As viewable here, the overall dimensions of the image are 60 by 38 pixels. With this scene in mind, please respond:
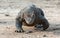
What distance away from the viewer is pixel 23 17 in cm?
816

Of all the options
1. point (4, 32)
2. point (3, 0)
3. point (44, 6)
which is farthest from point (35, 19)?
point (3, 0)

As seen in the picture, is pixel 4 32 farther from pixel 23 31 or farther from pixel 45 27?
pixel 45 27

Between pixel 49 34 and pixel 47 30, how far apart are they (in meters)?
0.59

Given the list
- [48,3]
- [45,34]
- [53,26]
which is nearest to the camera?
[45,34]

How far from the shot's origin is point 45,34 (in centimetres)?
789

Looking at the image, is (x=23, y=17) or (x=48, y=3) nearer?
(x=23, y=17)

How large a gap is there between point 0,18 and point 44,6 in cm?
436

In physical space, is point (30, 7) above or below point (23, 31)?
above

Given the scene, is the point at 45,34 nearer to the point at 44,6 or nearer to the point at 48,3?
the point at 44,6

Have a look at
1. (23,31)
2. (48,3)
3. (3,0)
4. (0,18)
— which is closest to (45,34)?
(23,31)

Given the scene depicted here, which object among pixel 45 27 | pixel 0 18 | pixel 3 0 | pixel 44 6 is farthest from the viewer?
pixel 3 0

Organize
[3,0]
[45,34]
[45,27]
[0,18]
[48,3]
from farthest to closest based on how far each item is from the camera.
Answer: [3,0]
[48,3]
[0,18]
[45,27]
[45,34]

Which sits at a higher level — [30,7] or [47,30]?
[30,7]

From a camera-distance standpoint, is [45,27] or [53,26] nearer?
[45,27]
